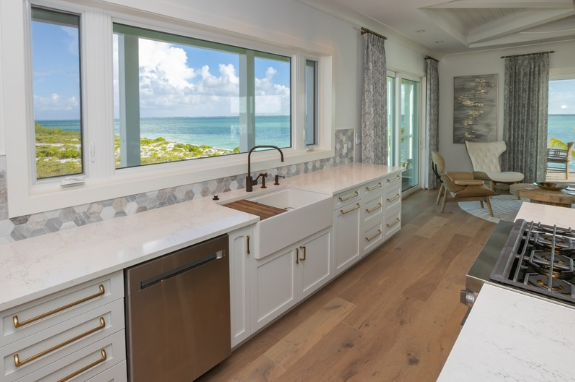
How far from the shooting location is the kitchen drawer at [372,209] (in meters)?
3.71

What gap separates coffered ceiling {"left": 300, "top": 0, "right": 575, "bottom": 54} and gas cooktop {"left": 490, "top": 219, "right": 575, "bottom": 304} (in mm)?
3090

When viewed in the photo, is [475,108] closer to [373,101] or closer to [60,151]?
[373,101]

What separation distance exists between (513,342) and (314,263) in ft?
7.03

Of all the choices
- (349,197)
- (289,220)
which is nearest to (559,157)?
(349,197)

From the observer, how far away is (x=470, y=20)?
575cm

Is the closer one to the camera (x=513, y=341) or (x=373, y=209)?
(x=513, y=341)

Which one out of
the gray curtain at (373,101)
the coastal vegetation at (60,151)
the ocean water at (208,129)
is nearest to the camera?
the coastal vegetation at (60,151)

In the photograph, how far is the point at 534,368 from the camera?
2.66 ft

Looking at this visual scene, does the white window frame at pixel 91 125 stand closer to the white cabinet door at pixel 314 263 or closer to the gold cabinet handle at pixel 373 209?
the white cabinet door at pixel 314 263

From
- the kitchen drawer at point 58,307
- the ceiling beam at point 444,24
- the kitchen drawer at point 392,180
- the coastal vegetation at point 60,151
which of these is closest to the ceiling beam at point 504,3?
the ceiling beam at point 444,24

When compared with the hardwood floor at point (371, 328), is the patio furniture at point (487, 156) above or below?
above

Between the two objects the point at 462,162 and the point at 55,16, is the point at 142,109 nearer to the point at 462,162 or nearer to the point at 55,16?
the point at 55,16

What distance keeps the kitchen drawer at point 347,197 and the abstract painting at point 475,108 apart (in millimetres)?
4985

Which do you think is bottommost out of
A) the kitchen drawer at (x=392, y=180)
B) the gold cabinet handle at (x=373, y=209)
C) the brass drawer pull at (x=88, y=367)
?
the brass drawer pull at (x=88, y=367)
